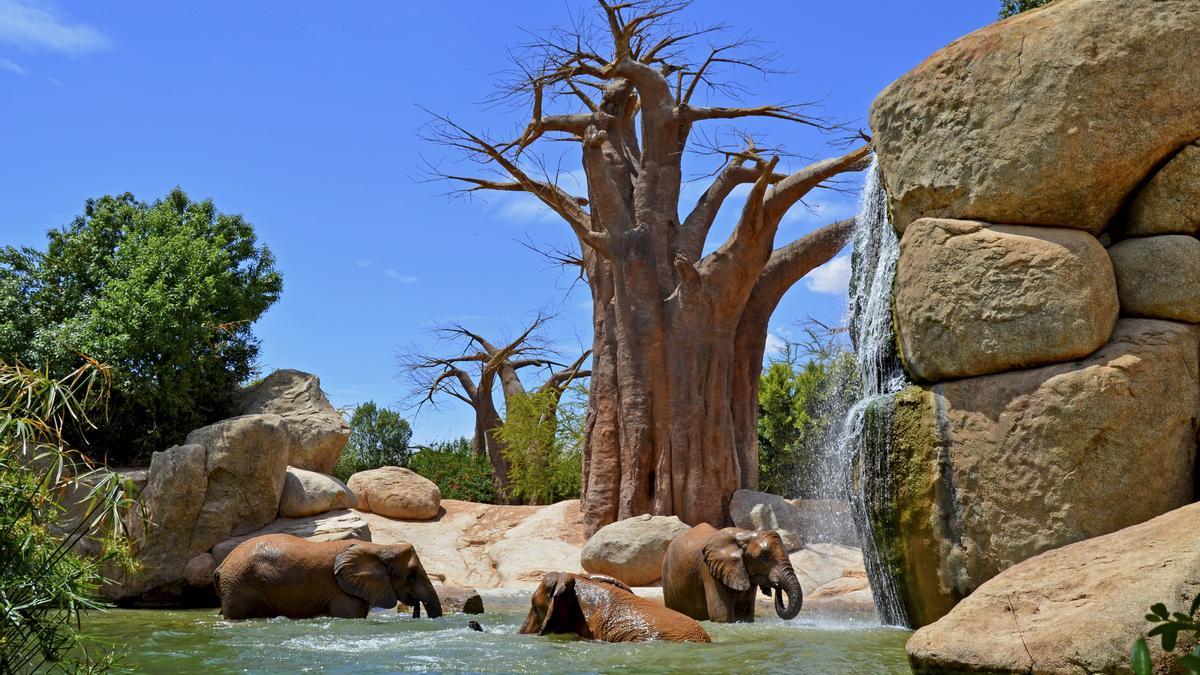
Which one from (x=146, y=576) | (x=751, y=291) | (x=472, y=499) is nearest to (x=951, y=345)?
(x=146, y=576)

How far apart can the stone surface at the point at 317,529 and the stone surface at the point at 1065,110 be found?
962 centimetres

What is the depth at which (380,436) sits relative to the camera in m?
29.8

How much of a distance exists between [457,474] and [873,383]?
742 inches

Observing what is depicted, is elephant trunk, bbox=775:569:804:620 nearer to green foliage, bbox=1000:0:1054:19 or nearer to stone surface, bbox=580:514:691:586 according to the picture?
stone surface, bbox=580:514:691:586

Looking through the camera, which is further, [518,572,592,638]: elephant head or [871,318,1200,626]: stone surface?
[518,572,592,638]: elephant head

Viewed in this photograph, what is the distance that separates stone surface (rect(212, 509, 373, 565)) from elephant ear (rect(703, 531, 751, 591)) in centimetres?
626

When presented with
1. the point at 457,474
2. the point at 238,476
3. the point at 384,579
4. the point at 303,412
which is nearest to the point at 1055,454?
the point at 384,579

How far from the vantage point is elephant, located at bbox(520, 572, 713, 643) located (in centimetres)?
771

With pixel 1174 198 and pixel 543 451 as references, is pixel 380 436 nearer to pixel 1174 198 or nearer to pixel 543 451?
pixel 543 451

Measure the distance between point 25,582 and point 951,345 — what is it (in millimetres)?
5891

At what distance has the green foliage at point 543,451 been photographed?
2517cm

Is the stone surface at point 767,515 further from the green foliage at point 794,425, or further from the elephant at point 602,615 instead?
the elephant at point 602,615

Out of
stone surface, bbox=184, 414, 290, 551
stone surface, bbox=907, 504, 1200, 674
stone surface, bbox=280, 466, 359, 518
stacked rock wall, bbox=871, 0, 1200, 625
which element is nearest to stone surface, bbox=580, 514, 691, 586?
stone surface, bbox=280, 466, 359, 518

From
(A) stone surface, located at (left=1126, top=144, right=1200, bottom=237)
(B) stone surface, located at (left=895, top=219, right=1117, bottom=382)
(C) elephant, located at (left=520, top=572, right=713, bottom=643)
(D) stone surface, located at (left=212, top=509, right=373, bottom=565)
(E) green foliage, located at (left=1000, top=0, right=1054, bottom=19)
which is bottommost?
(C) elephant, located at (left=520, top=572, right=713, bottom=643)
